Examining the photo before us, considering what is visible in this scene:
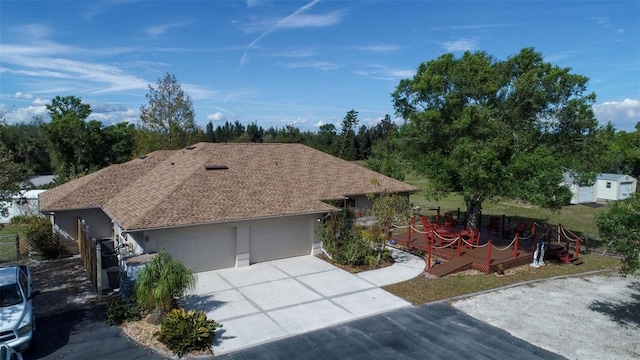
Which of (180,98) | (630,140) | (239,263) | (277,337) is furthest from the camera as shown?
(630,140)

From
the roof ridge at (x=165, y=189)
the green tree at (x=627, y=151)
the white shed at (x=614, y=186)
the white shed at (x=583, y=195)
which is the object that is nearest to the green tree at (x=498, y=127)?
the roof ridge at (x=165, y=189)

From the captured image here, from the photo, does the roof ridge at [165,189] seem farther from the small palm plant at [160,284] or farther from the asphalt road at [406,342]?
the asphalt road at [406,342]

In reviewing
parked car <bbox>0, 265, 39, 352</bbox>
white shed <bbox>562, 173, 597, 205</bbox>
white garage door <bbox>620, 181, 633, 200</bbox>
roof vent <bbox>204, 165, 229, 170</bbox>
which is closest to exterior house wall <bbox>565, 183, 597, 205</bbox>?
white shed <bbox>562, 173, 597, 205</bbox>

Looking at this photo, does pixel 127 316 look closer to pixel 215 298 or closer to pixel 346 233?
pixel 215 298

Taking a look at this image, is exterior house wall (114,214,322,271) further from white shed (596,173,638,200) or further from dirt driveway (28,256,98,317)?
white shed (596,173,638,200)

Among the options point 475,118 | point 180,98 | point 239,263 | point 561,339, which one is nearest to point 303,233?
point 239,263

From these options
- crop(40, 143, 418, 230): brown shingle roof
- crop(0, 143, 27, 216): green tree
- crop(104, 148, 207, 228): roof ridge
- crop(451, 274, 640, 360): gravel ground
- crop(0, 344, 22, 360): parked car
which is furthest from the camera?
crop(40, 143, 418, 230): brown shingle roof
